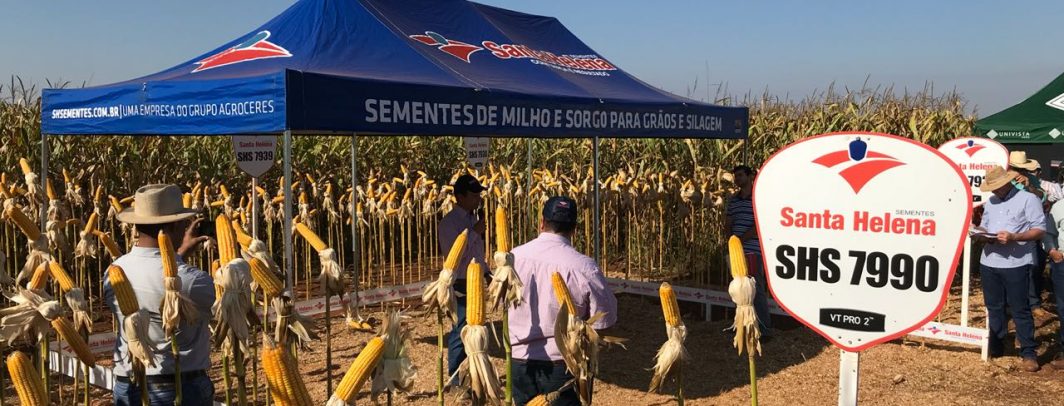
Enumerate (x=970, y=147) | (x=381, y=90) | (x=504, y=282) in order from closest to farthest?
(x=504, y=282) → (x=381, y=90) → (x=970, y=147)

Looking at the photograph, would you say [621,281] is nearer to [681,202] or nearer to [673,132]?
[681,202]

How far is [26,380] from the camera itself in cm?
181

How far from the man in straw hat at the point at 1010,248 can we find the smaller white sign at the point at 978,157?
1.21ft

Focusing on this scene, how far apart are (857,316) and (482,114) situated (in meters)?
3.64

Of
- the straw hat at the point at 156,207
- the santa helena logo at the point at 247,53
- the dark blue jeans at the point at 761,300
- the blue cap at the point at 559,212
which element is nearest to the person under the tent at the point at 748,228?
the dark blue jeans at the point at 761,300

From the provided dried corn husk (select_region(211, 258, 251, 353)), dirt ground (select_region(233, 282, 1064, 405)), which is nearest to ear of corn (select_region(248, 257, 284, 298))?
dried corn husk (select_region(211, 258, 251, 353))

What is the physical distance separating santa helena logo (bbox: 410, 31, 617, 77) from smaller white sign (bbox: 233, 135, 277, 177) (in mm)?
1597

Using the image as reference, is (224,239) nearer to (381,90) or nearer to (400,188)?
(381,90)

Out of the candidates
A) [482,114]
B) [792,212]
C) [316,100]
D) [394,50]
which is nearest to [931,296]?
[792,212]

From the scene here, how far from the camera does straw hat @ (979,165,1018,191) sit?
648cm

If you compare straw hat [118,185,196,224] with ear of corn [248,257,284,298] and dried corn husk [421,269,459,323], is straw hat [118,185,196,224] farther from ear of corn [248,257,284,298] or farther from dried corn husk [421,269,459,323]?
dried corn husk [421,269,459,323]

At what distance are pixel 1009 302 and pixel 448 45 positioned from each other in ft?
16.4

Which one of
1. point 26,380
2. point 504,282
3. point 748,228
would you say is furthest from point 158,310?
point 748,228

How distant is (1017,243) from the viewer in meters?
6.54
